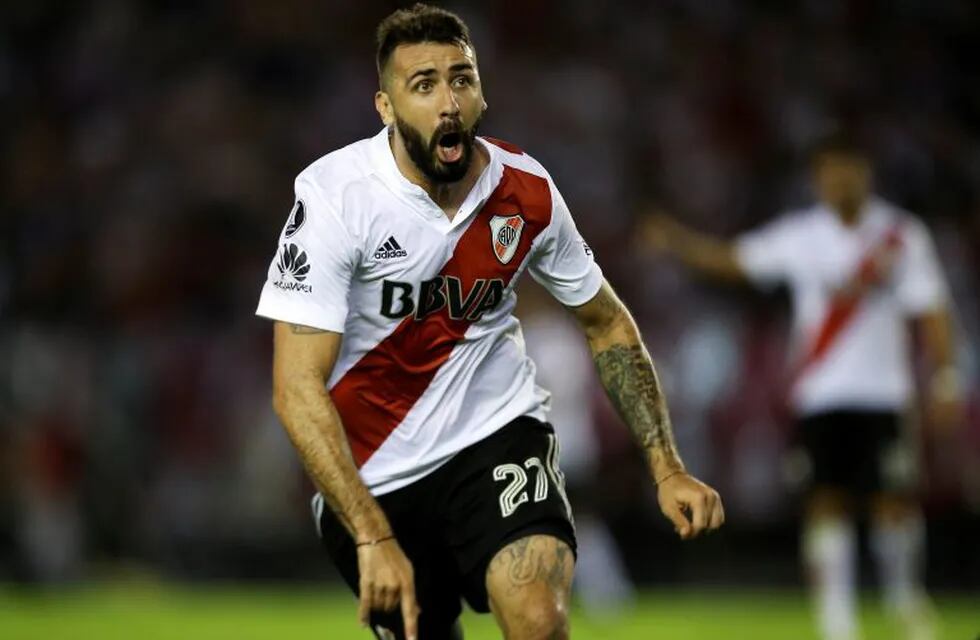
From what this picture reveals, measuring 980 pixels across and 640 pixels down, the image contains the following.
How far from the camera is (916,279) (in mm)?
9805

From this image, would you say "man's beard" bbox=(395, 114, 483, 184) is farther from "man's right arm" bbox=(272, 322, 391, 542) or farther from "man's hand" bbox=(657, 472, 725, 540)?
"man's hand" bbox=(657, 472, 725, 540)

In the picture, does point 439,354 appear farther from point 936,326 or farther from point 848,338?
point 936,326

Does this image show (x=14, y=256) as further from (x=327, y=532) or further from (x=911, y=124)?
(x=327, y=532)

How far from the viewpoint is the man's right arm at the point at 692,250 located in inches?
382

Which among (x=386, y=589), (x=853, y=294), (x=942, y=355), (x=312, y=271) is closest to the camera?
(x=386, y=589)

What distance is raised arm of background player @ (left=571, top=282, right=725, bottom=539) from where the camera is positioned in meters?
5.47

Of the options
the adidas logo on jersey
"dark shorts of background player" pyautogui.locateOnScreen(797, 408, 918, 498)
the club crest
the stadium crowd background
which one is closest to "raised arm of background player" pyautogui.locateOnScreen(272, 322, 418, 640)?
the adidas logo on jersey

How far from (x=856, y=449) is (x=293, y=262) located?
18.5 ft

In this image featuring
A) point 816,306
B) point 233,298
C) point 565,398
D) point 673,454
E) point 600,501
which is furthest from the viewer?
point 233,298

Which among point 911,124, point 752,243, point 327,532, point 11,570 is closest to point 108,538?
point 11,570

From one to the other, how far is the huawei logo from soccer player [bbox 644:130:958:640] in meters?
4.81

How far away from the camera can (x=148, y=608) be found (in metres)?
12.7

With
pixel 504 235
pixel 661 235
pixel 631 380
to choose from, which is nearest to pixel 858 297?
pixel 661 235

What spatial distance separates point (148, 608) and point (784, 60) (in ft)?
26.2
